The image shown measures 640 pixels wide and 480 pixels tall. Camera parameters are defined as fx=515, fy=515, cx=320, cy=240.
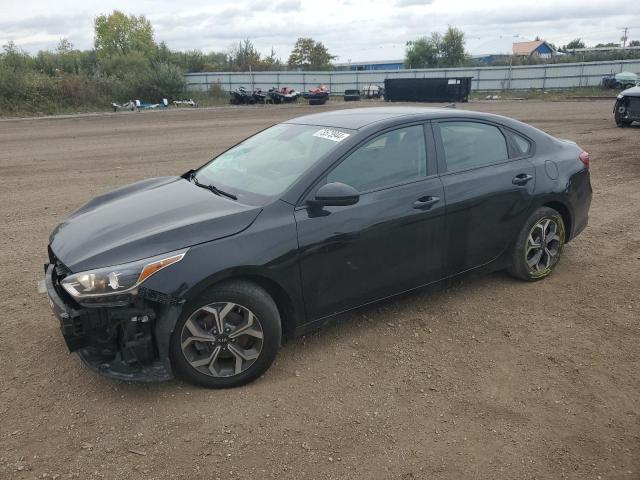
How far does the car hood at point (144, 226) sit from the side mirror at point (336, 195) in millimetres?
413

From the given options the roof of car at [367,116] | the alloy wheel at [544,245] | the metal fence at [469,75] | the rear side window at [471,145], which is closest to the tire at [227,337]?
the roof of car at [367,116]

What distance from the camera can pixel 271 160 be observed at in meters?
3.93

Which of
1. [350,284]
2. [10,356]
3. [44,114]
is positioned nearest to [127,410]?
[10,356]

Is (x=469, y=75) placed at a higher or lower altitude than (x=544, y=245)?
higher

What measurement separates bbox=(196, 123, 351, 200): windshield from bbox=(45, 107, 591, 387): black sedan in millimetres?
16

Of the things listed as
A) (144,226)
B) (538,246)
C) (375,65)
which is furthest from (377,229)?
(375,65)

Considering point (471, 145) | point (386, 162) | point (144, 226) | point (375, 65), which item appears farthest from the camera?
point (375, 65)

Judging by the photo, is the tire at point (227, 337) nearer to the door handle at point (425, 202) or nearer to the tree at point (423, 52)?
the door handle at point (425, 202)

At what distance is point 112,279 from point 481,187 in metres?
2.81

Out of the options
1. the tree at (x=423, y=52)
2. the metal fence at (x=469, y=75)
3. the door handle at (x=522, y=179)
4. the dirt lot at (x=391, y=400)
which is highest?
the tree at (x=423, y=52)

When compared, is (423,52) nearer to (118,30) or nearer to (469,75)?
(469,75)

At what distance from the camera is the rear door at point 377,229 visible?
133 inches

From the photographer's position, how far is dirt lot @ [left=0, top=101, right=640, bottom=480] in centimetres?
264

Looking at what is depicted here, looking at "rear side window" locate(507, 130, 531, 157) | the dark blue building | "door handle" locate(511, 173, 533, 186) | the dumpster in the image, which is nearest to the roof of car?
"rear side window" locate(507, 130, 531, 157)
